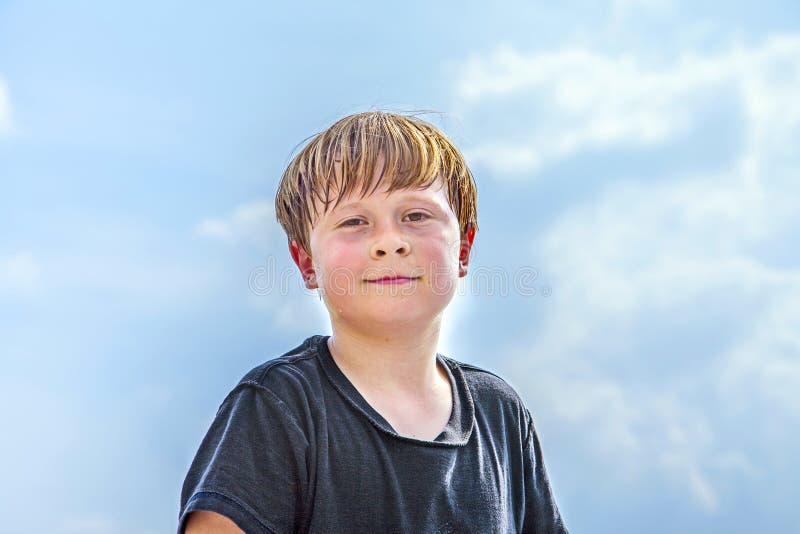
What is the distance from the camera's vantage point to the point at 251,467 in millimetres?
1326

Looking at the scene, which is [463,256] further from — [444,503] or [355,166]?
[444,503]

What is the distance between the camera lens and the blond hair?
1570 millimetres

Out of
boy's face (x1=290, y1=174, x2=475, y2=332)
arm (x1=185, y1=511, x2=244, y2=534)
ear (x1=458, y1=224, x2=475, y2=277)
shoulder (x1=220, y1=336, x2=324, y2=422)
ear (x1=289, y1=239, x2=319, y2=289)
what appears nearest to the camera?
arm (x1=185, y1=511, x2=244, y2=534)

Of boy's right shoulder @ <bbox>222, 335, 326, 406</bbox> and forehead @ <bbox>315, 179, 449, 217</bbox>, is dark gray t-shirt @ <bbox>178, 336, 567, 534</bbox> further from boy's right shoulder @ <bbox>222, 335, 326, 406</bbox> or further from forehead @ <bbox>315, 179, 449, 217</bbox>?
forehead @ <bbox>315, 179, 449, 217</bbox>

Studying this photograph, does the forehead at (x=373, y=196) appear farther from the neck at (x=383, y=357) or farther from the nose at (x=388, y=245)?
the neck at (x=383, y=357)

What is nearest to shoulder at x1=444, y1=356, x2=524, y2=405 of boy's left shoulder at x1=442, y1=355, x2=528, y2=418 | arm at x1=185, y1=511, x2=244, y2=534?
boy's left shoulder at x1=442, y1=355, x2=528, y2=418

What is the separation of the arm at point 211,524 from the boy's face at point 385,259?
446 mm

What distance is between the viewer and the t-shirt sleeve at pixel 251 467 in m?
1.28

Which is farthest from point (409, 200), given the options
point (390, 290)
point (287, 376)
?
point (287, 376)

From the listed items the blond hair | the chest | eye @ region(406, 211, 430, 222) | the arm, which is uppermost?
the blond hair

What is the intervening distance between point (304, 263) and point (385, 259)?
252mm

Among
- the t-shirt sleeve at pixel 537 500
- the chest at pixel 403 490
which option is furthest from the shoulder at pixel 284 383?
the t-shirt sleeve at pixel 537 500

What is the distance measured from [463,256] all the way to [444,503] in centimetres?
56

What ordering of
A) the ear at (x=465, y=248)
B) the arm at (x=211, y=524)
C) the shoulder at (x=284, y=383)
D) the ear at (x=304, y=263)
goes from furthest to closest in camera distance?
the ear at (x=465, y=248) → the ear at (x=304, y=263) → the shoulder at (x=284, y=383) → the arm at (x=211, y=524)
